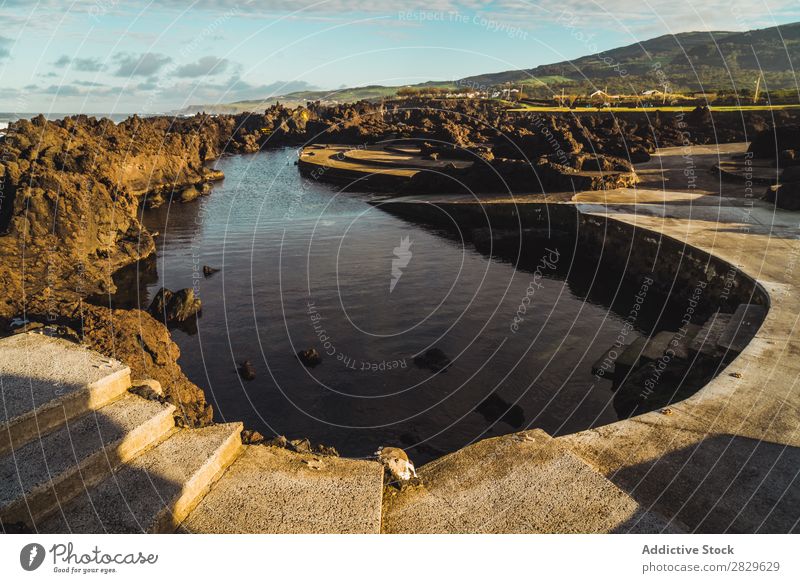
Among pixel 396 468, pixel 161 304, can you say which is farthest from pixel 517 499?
pixel 161 304

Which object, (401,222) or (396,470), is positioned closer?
(396,470)

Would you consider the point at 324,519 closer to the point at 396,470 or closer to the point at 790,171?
the point at 396,470

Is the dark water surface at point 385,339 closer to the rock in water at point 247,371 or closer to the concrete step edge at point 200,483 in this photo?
the rock in water at point 247,371

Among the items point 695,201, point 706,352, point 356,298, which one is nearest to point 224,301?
point 356,298

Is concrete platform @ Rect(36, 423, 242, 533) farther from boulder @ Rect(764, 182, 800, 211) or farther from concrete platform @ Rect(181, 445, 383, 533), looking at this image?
boulder @ Rect(764, 182, 800, 211)
